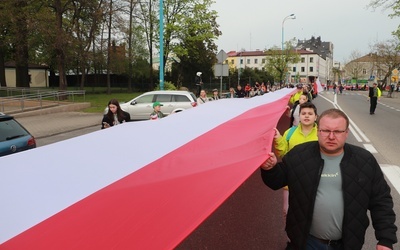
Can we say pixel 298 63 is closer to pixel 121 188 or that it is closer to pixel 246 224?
pixel 246 224

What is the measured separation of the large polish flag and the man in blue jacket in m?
0.44

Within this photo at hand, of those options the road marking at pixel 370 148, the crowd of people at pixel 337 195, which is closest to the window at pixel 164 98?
the road marking at pixel 370 148

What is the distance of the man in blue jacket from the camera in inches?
89.8

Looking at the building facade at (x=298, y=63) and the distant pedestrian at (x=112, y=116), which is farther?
the building facade at (x=298, y=63)

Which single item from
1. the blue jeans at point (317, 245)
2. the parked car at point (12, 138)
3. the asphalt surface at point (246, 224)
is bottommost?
the asphalt surface at point (246, 224)

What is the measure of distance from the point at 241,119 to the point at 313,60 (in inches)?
5141

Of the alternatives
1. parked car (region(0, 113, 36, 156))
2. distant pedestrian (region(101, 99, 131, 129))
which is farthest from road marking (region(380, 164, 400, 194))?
parked car (region(0, 113, 36, 156))

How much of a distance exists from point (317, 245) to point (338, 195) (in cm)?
41

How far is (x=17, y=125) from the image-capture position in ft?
22.2

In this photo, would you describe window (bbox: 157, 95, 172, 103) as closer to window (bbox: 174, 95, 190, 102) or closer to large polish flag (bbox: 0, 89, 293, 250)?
window (bbox: 174, 95, 190, 102)

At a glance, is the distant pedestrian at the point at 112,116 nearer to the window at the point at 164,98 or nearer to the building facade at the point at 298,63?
the window at the point at 164,98

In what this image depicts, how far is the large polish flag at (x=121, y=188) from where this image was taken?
1.78 metres

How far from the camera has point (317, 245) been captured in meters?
2.42

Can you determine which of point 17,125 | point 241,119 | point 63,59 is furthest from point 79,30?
point 241,119
